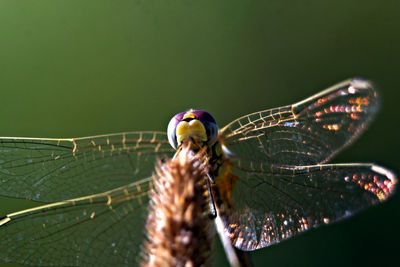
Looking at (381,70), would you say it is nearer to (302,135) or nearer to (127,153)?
(302,135)

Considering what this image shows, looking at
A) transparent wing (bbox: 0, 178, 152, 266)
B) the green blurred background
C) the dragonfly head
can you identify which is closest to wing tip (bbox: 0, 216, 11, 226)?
transparent wing (bbox: 0, 178, 152, 266)

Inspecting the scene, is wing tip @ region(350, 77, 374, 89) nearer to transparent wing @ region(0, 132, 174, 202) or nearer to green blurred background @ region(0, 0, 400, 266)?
transparent wing @ region(0, 132, 174, 202)

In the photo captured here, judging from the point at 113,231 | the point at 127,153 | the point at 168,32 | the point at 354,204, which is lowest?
the point at 354,204

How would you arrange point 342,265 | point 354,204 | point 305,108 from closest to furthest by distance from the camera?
point 354,204 → point 305,108 → point 342,265

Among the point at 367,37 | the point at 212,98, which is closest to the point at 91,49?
the point at 212,98

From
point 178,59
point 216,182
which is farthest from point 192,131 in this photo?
point 178,59
